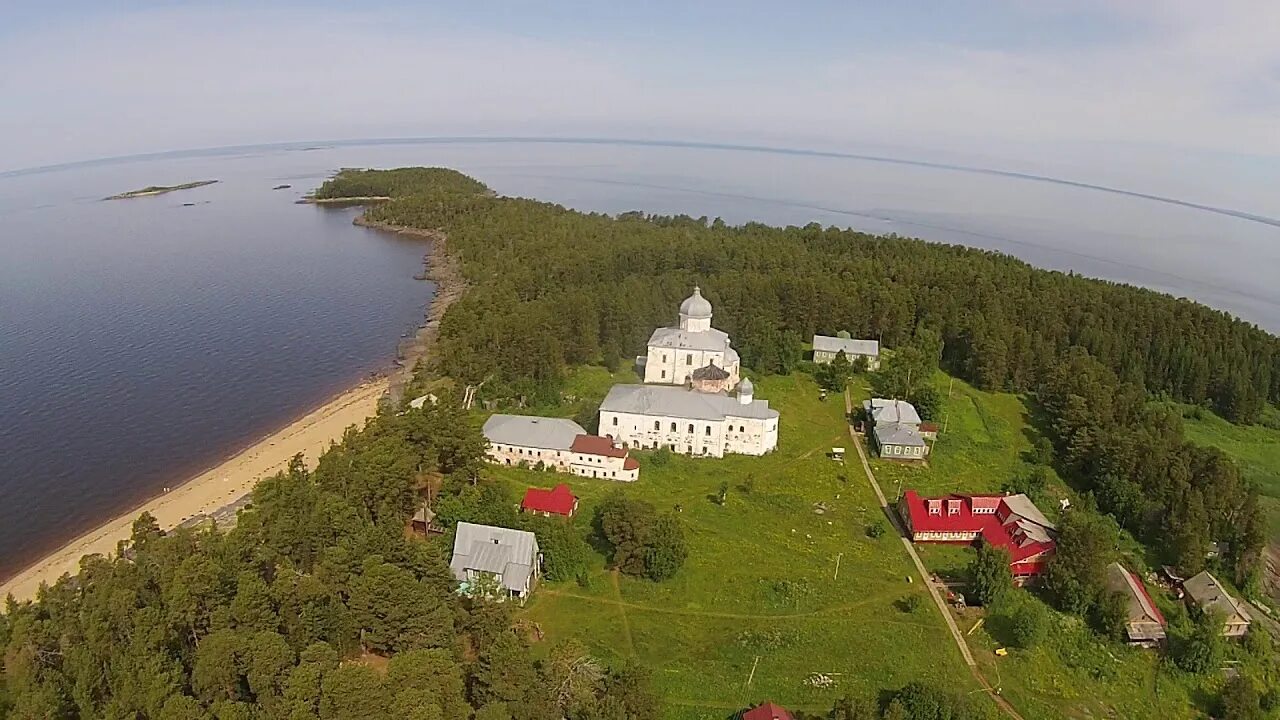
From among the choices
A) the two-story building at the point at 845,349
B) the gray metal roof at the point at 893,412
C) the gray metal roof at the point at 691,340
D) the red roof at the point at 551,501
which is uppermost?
the gray metal roof at the point at 691,340

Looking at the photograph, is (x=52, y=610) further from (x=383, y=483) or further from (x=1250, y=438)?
(x=1250, y=438)

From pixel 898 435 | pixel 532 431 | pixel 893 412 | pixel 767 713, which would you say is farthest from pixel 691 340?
pixel 767 713

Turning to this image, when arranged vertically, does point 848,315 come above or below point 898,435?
above

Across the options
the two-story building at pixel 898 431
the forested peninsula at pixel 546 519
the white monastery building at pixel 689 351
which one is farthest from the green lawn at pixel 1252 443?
the white monastery building at pixel 689 351

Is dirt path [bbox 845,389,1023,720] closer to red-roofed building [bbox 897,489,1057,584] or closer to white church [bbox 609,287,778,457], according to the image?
red-roofed building [bbox 897,489,1057,584]

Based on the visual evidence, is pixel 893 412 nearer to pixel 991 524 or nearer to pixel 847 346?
pixel 991 524

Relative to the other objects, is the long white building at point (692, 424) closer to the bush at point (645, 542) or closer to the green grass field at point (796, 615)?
the green grass field at point (796, 615)
